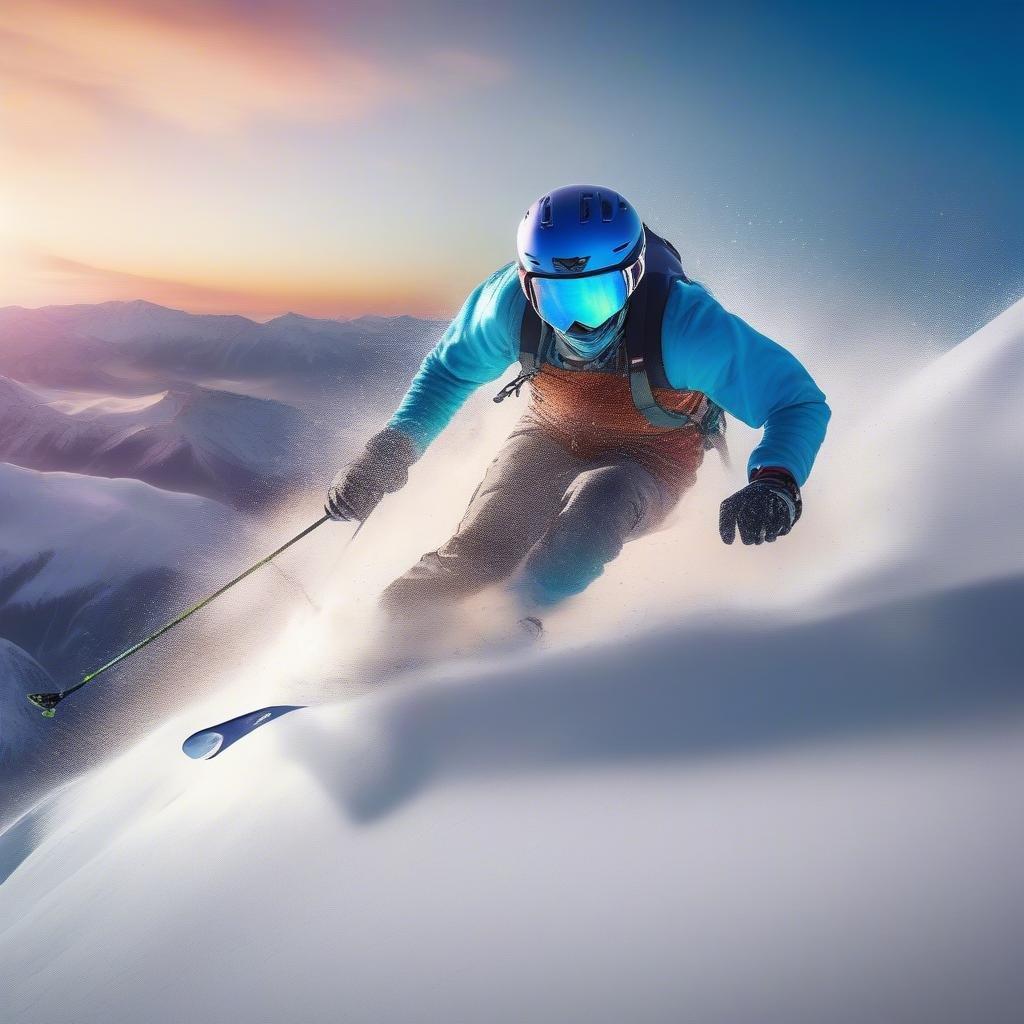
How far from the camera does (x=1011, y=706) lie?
1.18 metres

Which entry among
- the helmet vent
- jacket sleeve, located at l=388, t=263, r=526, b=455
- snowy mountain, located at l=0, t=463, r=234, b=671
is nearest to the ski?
jacket sleeve, located at l=388, t=263, r=526, b=455

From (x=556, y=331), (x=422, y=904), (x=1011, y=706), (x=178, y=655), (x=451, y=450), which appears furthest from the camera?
(x=451, y=450)

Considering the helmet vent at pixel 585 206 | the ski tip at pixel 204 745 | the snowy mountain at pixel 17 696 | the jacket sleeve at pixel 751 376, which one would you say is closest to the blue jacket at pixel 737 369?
the jacket sleeve at pixel 751 376

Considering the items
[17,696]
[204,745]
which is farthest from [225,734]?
[17,696]

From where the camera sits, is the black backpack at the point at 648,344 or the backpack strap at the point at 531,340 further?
the backpack strap at the point at 531,340

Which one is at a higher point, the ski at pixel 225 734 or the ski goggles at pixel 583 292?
the ski goggles at pixel 583 292

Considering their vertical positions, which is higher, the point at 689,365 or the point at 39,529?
the point at 689,365

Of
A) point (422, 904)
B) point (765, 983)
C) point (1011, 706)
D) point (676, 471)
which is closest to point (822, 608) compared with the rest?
point (1011, 706)

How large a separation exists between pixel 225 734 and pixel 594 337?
1.82 metres

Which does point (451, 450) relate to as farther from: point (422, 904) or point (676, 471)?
point (422, 904)

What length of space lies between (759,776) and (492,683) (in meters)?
0.64

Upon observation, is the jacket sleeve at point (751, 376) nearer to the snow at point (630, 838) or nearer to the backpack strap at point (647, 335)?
the backpack strap at point (647, 335)

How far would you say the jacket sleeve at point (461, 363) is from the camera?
2922mm

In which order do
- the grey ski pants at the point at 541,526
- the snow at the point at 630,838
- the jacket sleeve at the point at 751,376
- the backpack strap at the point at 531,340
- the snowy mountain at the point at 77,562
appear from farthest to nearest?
1. the snowy mountain at the point at 77,562
2. the backpack strap at the point at 531,340
3. the grey ski pants at the point at 541,526
4. the jacket sleeve at the point at 751,376
5. the snow at the point at 630,838
